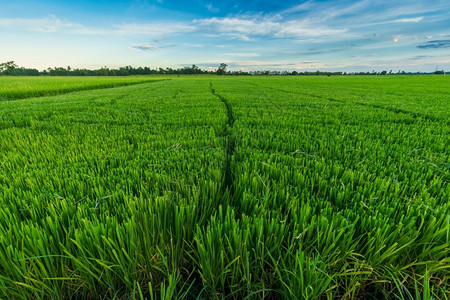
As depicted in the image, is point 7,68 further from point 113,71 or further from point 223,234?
point 223,234

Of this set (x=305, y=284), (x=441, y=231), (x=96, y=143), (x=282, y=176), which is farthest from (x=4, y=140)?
(x=441, y=231)

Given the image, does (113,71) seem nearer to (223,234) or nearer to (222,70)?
(222,70)

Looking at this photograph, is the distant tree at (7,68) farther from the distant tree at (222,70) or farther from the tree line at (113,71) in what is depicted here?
the distant tree at (222,70)

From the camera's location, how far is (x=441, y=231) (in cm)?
76

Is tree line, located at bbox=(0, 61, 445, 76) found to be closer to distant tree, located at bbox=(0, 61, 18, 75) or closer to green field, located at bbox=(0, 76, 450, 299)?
distant tree, located at bbox=(0, 61, 18, 75)

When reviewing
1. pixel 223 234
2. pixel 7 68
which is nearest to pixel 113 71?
pixel 7 68

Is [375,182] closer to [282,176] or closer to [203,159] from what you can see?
[282,176]

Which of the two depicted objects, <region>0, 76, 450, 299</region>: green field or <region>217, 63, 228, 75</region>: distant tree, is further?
<region>217, 63, 228, 75</region>: distant tree

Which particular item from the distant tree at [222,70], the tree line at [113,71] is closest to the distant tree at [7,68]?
the tree line at [113,71]

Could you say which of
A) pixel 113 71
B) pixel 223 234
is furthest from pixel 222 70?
pixel 223 234

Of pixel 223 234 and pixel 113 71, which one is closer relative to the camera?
pixel 223 234

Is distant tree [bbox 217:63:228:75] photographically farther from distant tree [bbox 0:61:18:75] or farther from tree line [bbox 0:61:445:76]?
distant tree [bbox 0:61:18:75]

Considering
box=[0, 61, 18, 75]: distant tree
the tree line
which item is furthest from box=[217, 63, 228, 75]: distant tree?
box=[0, 61, 18, 75]: distant tree

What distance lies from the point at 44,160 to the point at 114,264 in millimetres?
1306
